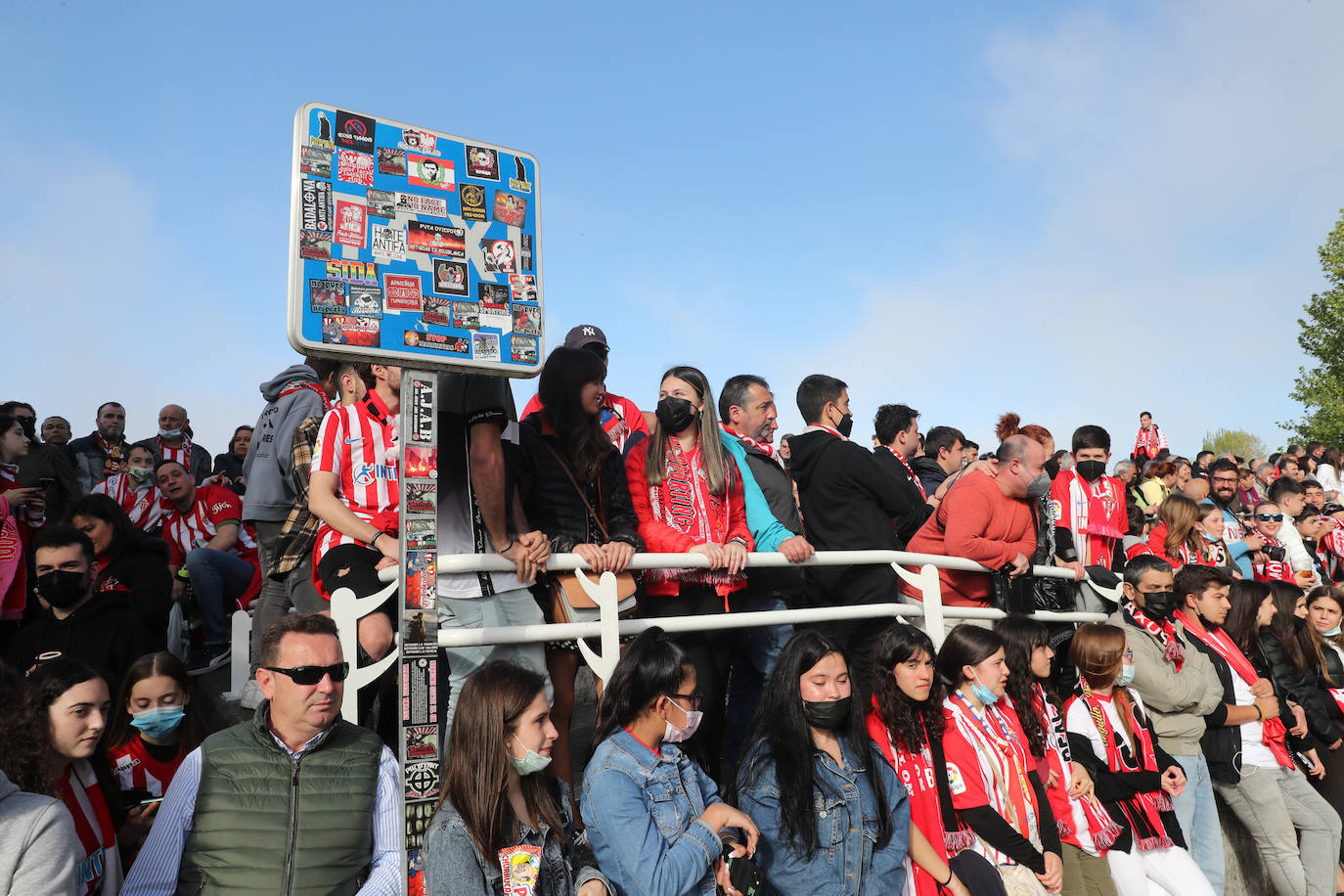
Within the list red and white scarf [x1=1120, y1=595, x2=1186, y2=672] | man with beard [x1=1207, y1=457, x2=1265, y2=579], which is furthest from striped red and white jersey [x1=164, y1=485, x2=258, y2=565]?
man with beard [x1=1207, y1=457, x2=1265, y2=579]

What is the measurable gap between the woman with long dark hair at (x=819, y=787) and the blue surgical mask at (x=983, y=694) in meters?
0.84

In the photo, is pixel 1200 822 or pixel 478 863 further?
pixel 1200 822

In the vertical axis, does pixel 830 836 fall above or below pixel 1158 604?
below

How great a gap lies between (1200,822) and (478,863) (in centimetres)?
492

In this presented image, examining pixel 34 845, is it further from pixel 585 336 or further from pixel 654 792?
pixel 585 336

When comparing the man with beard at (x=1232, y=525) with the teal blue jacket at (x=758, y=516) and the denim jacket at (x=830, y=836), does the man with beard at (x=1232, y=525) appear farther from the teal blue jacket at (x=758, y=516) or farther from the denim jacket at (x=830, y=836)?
the denim jacket at (x=830, y=836)

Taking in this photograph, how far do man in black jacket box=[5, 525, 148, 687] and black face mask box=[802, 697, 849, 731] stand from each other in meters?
2.89

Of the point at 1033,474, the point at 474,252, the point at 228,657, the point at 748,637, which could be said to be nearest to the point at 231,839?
the point at 474,252

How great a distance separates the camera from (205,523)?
749 cm

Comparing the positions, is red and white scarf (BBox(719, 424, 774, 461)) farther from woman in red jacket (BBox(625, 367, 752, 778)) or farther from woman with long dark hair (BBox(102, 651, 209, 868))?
woman with long dark hair (BBox(102, 651, 209, 868))

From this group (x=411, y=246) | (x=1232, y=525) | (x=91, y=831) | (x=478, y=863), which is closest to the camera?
(x=411, y=246)

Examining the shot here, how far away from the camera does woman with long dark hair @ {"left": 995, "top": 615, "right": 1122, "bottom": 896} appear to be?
4.92 m

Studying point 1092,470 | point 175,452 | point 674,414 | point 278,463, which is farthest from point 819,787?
point 175,452

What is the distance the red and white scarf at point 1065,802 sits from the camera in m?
4.95
